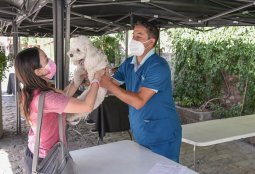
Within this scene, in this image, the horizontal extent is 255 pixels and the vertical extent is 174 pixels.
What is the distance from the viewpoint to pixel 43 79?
1362 mm

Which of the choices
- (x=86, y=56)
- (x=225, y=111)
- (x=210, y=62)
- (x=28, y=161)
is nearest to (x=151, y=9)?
(x=86, y=56)

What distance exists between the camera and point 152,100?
1.77 metres

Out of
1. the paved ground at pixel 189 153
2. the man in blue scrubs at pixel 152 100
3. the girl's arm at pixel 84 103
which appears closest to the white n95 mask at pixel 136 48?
the man in blue scrubs at pixel 152 100

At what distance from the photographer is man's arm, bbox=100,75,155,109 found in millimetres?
1569

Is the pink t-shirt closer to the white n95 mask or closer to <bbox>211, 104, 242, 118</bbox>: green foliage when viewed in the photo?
the white n95 mask

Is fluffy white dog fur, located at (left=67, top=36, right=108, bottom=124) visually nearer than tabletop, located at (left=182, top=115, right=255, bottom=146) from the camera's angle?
Yes

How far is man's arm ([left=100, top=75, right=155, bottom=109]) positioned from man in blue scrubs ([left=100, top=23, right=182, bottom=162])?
0.05ft

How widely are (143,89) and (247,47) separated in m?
3.61

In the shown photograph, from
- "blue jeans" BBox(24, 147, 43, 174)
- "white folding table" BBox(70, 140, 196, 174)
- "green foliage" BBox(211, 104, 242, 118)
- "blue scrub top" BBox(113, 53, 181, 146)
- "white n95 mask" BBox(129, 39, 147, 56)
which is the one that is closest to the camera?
"blue jeans" BBox(24, 147, 43, 174)

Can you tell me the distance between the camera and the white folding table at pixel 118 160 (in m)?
1.44

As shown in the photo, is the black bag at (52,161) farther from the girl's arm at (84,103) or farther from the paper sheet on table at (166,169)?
the paper sheet on table at (166,169)

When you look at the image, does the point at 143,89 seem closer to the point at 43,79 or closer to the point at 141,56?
the point at 141,56

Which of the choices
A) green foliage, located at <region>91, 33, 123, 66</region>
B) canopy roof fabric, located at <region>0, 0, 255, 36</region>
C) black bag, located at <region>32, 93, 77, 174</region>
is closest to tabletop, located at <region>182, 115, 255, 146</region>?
canopy roof fabric, located at <region>0, 0, 255, 36</region>

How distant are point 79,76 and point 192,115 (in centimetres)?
397
